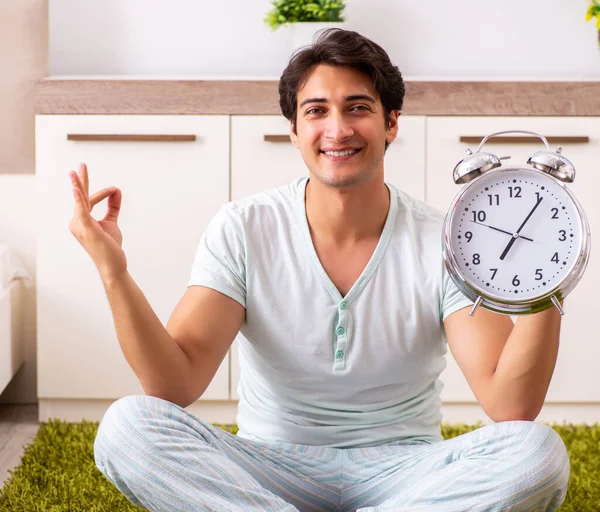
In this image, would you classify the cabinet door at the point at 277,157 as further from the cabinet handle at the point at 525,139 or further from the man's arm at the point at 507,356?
the man's arm at the point at 507,356

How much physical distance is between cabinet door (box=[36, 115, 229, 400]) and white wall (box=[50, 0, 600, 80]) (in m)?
0.46

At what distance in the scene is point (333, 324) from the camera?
1.80m

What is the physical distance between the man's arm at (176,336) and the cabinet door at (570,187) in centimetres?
115

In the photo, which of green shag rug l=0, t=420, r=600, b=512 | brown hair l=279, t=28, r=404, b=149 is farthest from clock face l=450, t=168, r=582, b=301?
green shag rug l=0, t=420, r=600, b=512

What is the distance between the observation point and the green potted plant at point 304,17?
2.93m

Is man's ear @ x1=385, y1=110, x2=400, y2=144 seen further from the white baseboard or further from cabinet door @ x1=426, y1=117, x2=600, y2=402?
the white baseboard

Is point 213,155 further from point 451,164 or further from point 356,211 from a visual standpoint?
point 356,211

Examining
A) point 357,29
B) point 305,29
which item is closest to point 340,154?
point 305,29

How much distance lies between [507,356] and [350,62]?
0.62m

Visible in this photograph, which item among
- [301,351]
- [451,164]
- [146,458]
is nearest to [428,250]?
[301,351]

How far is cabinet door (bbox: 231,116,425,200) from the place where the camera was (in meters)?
2.77

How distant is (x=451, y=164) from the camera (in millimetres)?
2781

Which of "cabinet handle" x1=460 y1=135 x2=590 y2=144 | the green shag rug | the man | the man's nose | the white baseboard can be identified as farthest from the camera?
the white baseboard

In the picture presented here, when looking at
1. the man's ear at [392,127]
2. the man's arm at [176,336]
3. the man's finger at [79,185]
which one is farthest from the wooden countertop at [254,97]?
the man's finger at [79,185]
